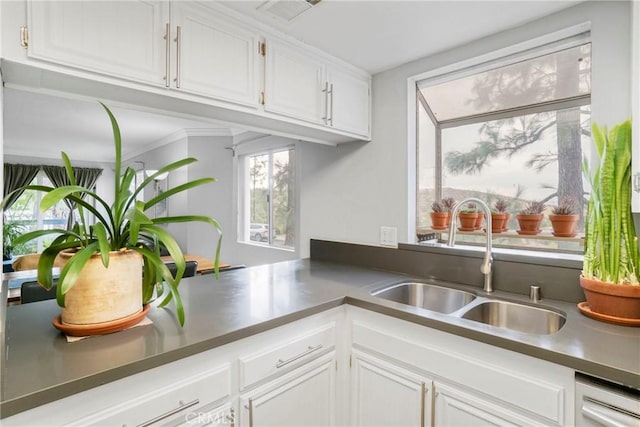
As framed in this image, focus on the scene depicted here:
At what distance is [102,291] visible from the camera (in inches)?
A: 37.9

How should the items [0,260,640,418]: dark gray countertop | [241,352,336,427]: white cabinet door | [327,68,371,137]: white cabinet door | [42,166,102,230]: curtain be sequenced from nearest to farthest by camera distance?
[0,260,640,418]: dark gray countertop → [241,352,336,427]: white cabinet door → [327,68,371,137]: white cabinet door → [42,166,102,230]: curtain

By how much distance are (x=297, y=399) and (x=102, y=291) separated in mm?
816

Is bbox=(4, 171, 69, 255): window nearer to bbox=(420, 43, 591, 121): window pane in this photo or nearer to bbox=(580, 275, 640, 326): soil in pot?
bbox=(420, 43, 591, 121): window pane

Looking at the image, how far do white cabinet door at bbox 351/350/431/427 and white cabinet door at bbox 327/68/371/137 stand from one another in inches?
50.4

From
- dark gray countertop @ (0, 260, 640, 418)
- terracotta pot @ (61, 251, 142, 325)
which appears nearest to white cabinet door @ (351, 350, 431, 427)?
dark gray countertop @ (0, 260, 640, 418)

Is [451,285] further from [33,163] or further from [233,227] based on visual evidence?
[33,163]

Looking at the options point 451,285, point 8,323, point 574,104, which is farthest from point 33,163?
point 574,104

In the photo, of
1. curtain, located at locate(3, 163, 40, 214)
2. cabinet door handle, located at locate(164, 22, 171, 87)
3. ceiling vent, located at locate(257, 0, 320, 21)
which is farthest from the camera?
curtain, located at locate(3, 163, 40, 214)

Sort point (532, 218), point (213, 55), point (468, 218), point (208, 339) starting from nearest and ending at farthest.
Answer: point (208, 339)
point (213, 55)
point (532, 218)
point (468, 218)

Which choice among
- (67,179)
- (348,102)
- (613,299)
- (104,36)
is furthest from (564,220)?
(67,179)

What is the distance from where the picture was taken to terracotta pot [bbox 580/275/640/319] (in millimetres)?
1089

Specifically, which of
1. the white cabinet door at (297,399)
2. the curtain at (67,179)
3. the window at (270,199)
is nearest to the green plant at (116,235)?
the white cabinet door at (297,399)

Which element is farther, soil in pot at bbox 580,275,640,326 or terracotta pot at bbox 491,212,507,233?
terracotta pot at bbox 491,212,507,233

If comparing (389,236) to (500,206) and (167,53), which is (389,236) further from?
(167,53)
